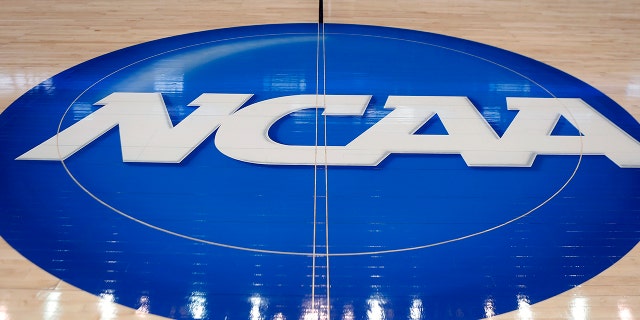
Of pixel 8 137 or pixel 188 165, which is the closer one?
pixel 188 165

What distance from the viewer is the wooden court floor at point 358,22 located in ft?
17.5

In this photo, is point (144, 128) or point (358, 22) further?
point (358, 22)

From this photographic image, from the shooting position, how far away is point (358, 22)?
6594mm

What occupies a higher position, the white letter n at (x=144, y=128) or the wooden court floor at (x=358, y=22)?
the wooden court floor at (x=358, y=22)

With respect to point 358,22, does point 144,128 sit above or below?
below

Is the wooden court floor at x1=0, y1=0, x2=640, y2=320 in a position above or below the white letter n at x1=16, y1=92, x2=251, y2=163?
above

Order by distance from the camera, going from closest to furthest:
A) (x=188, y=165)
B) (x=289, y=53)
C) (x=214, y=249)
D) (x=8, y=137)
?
(x=214, y=249), (x=188, y=165), (x=8, y=137), (x=289, y=53)

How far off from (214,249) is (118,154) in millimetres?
1220

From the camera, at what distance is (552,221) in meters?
3.30

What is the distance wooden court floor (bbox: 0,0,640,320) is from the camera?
17.5 ft

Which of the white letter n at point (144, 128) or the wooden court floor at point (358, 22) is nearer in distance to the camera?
the white letter n at point (144, 128)

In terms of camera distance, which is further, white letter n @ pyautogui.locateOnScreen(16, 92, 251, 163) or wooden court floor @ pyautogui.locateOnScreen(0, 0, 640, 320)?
wooden court floor @ pyautogui.locateOnScreen(0, 0, 640, 320)

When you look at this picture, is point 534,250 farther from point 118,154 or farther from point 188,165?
point 118,154

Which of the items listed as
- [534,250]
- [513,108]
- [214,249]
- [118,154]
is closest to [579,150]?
[513,108]
